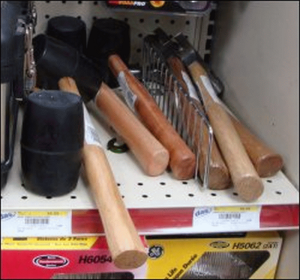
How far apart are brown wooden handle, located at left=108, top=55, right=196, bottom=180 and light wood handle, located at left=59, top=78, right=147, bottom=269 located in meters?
0.10

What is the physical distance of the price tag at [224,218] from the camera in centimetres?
78

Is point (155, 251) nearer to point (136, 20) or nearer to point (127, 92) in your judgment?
point (127, 92)

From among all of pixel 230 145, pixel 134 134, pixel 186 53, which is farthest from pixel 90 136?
pixel 186 53

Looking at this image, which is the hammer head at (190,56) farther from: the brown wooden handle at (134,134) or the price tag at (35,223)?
the price tag at (35,223)

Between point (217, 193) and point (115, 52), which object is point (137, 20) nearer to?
point (115, 52)

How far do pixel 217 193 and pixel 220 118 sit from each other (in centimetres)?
11

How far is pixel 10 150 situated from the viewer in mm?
727

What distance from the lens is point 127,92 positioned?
3.03ft

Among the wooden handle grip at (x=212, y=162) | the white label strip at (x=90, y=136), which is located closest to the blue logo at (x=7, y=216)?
the white label strip at (x=90, y=136)

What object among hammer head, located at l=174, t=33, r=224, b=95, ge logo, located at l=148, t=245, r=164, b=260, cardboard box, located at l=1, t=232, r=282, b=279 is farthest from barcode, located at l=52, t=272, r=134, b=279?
hammer head, located at l=174, t=33, r=224, b=95

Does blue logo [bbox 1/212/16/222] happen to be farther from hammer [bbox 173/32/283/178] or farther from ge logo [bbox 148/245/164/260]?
hammer [bbox 173/32/283/178]

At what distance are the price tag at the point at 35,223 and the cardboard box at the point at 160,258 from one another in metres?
0.02

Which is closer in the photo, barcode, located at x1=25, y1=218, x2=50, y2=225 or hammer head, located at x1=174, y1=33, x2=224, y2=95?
barcode, located at x1=25, y1=218, x2=50, y2=225

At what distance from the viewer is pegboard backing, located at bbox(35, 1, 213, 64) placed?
1.07m
